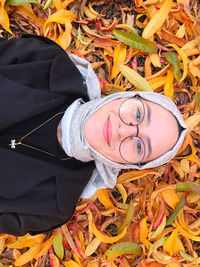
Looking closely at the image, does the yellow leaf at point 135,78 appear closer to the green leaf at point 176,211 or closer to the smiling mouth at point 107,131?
the smiling mouth at point 107,131

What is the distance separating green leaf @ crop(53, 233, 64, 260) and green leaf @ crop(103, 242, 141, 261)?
220mm

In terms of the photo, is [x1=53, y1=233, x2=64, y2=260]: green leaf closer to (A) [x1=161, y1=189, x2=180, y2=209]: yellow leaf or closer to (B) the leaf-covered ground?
(B) the leaf-covered ground

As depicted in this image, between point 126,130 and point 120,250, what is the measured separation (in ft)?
2.48

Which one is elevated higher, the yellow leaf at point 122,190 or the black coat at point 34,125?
the black coat at point 34,125

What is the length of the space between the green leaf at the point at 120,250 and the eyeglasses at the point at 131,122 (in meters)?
0.62

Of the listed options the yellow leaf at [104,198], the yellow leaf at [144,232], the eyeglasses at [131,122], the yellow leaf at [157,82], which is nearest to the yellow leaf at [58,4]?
the yellow leaf at [157,82]

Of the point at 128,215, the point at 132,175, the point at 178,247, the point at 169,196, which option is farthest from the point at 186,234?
the point at 132,175

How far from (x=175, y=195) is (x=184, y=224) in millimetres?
155

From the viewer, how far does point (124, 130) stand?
105 centimetres

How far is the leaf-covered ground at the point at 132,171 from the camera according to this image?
4.88ft

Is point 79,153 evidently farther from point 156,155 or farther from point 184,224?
point 184,224

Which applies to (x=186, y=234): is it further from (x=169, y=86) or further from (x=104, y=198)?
(x=169, y=86)

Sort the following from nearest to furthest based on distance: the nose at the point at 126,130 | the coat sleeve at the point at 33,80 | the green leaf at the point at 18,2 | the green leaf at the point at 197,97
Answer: the nose at the point at 126,130, the coat sleeve at the point at 33,80, the green leaf at the point at 18,2, the green leaf at the point at 197,97

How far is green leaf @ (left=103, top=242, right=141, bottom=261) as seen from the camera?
1.49 metres
